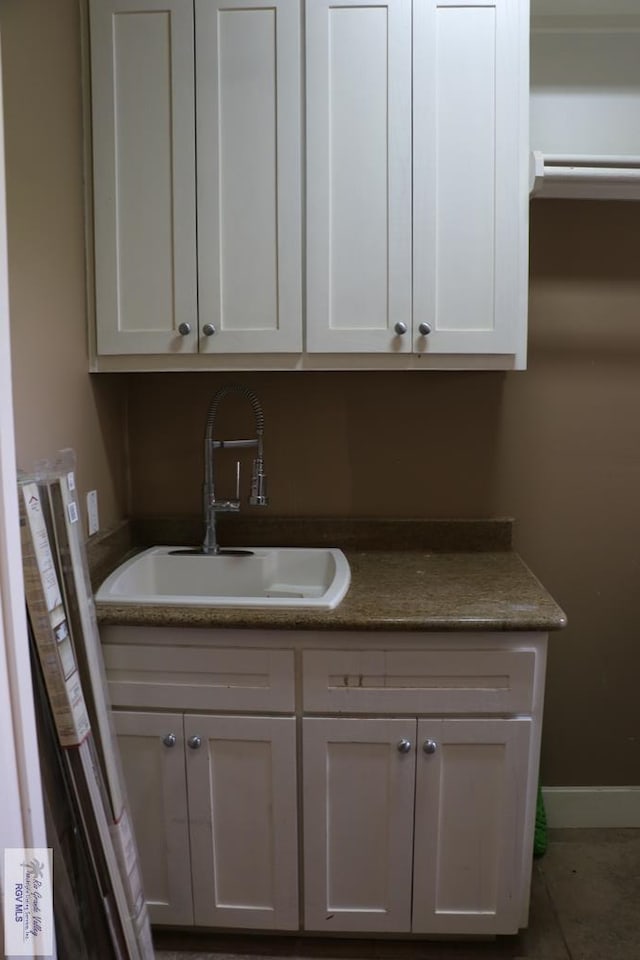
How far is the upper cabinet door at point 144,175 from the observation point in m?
1.74

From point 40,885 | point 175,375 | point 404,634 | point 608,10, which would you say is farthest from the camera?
point 175,375

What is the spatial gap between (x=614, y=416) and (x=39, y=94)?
178 centimetres

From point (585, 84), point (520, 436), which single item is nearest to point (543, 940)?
point (520, 436)

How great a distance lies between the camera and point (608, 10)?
1.95m

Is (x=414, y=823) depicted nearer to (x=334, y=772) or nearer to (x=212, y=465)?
(x=334, y=772)

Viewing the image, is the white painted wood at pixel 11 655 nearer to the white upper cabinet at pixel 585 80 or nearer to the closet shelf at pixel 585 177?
the closet shelf at pixel 585 177

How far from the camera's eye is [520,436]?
213cm

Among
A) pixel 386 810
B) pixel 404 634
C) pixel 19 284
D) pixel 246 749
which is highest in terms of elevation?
pixel 19 284

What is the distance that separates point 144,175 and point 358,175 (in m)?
0.55

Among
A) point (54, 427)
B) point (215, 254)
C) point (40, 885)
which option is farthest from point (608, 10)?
point (40, 885)

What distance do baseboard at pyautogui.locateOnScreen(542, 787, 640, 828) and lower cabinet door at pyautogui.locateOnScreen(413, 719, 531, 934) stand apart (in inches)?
25.9

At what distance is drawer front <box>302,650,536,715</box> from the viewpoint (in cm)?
157

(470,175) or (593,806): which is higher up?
(470,175)

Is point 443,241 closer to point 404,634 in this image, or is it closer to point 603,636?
point 404,634
